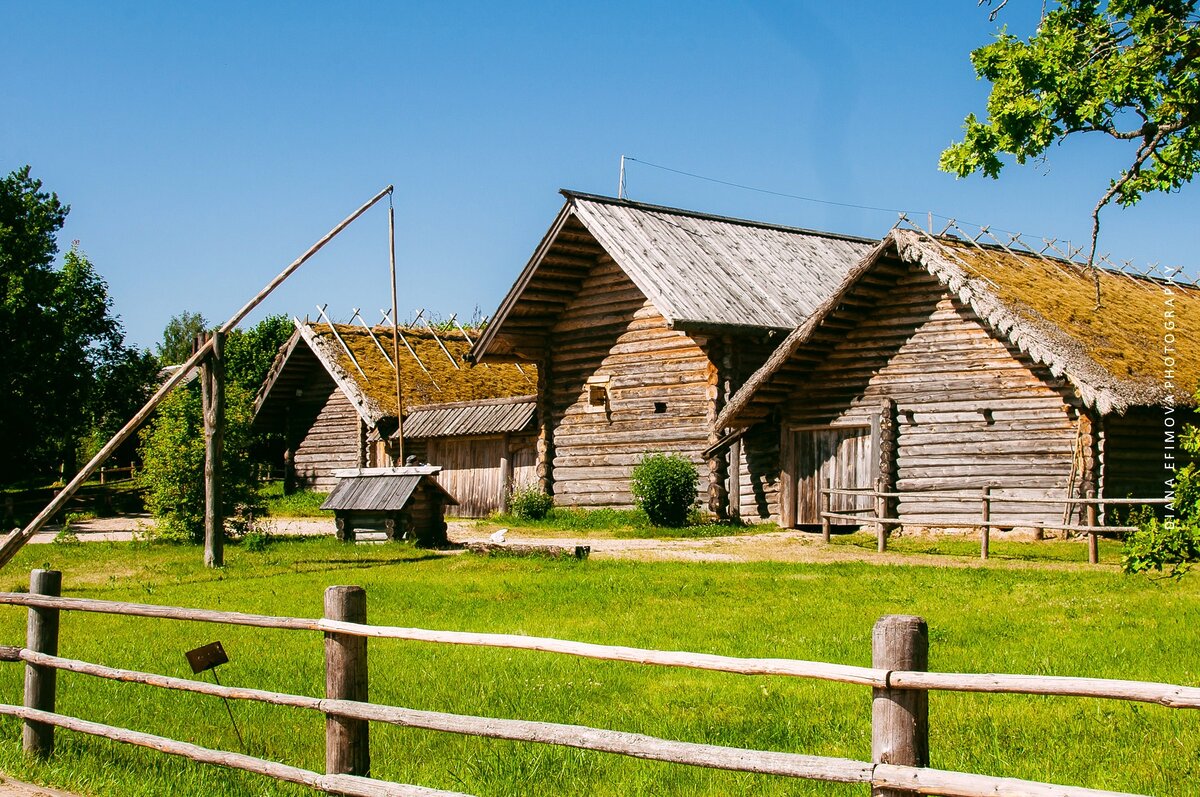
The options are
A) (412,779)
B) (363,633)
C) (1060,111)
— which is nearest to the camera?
(363,633)

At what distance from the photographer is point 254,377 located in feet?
168

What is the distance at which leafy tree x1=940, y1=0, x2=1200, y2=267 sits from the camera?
16109 millimetres

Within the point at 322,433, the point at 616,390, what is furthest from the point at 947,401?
the point at 322,433

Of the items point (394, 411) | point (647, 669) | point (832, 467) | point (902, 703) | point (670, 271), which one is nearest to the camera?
point (902, 703)

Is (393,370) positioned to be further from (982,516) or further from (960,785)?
(960,785)

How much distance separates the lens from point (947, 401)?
74.5 ft

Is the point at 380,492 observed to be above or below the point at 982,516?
above

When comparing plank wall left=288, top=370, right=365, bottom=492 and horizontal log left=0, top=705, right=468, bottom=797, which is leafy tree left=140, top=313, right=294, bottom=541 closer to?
plank wall left=288, top=370, right=365, bottom=492

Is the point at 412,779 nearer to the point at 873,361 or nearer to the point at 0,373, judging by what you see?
the point at 873,361

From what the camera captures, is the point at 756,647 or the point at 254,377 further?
the point at 254,377

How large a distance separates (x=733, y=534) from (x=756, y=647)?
13356mm

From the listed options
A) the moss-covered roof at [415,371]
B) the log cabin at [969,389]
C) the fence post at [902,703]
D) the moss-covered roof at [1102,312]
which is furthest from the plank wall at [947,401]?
the fence post at [902,703]

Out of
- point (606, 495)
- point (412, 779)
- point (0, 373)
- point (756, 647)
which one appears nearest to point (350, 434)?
point (0, 373)

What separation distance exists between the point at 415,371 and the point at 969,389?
19667 millimetres
